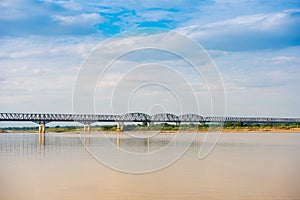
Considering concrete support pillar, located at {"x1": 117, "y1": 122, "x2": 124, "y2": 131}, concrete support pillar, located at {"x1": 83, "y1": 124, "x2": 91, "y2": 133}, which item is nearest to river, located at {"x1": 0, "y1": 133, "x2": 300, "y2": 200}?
concrete support pillar, located at {"x1": 83, "y1": 124, "x2": 91, "y2": 133}

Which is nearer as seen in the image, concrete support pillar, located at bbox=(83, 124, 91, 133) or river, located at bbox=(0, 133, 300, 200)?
river, located at bbox=(0, 133, 300, 200)

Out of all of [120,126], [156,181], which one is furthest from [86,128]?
[156,181]

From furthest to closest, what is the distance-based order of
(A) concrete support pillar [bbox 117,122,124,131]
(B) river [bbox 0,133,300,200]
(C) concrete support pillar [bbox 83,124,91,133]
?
(A) concrete support pillar [bbox 117,122,124,131], (C) concrete support pillar [bbox 83,124,91,133], (B) river [bbox 0,133,300,200]

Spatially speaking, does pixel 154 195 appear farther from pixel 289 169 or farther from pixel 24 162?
pixel 24 162

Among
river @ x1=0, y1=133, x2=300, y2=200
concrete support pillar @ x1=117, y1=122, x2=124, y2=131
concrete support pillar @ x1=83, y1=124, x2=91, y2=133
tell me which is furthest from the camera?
concrete support pillar @ x1=117, y1=122, x2=124, y2=131

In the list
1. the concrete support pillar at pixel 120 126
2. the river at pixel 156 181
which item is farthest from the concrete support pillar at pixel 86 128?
the river at pixel 156 181

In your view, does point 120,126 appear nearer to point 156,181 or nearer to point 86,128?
point 86,128

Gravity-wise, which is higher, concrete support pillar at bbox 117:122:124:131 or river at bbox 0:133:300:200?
concrete support pillar at bbox 117:122:124:131

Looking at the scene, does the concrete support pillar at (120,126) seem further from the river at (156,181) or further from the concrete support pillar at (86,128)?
the river at (156,181)

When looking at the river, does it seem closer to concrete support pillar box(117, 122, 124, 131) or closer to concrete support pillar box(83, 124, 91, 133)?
concrete support pillar box(83, 124, 91, 133)

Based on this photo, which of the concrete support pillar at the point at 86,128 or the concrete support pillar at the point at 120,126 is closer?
the concrete support pillar at the point at 86,128

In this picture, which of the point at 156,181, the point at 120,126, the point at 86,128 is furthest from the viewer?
the point at 86,128

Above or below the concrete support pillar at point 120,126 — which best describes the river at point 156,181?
below

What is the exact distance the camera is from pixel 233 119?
451 ft
